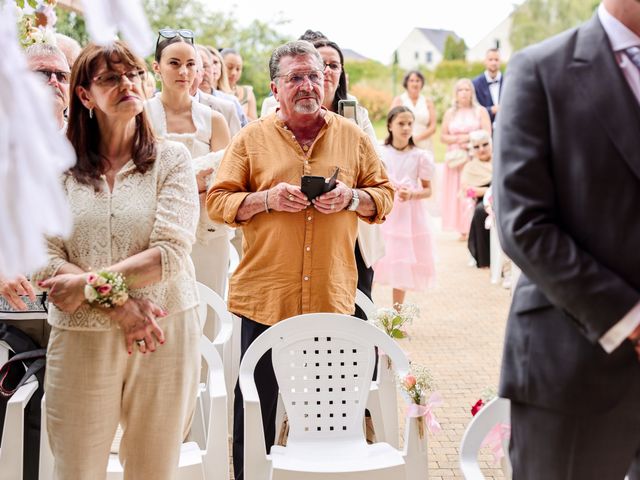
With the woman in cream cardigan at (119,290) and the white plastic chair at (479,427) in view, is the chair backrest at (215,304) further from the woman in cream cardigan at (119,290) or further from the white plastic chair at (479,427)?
the white plastic chair at (479,427)

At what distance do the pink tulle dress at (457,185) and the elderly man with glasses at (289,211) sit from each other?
295 inches

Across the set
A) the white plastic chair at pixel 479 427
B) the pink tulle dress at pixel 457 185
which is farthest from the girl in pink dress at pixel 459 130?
the white plastic chair at pixel 479 427

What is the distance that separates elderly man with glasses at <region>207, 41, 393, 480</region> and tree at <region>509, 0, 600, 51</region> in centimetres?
1478

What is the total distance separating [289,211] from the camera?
3055 mm

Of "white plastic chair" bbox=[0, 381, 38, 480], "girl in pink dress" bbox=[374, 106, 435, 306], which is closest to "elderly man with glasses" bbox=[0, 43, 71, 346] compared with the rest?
"white plastic chair" bbox=[0, 381, 38, 480]

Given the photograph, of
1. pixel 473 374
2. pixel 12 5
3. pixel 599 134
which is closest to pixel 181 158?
pixel 599 134

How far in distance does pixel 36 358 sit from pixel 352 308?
127 centimetres

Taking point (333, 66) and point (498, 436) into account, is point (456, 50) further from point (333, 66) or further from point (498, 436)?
point (498, 436)

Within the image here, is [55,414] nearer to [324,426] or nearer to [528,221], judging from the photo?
[324,426]

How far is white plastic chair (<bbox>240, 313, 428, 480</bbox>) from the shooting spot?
289 centimetres

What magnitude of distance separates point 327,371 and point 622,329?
65.1 inches

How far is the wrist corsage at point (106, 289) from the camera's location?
7.38 ft

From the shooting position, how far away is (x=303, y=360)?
3109 millimetres

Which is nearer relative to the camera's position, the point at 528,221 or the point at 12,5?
the point at 12,5
